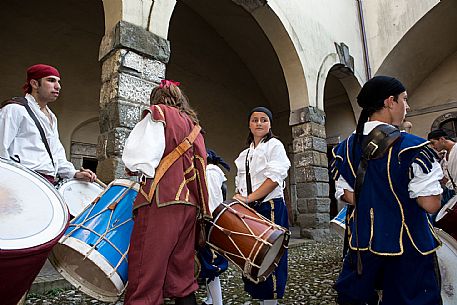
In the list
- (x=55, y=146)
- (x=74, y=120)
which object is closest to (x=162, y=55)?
(x=55, y=146)

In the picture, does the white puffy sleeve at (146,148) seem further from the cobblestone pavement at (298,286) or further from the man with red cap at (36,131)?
the cobblestone pavement at (298,286)

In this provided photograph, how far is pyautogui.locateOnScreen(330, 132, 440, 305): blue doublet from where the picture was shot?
1220 millimetres

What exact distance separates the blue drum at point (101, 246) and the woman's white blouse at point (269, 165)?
0.92 metres

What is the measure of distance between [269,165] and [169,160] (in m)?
0.81

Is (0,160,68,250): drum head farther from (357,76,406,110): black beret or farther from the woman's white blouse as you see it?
(357,76,406,110): black beret

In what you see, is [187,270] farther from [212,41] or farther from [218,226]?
[212,41]

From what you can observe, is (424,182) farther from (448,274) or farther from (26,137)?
(26,137)

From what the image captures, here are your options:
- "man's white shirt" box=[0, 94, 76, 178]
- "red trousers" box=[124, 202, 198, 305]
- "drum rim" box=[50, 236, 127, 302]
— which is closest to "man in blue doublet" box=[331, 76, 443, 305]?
"red trousers" box=[124, 202, 198, 305]

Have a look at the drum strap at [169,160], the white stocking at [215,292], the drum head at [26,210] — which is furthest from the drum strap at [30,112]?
the white stocking at [215,292]

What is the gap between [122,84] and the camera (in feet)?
10.2

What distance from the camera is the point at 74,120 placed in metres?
6.76

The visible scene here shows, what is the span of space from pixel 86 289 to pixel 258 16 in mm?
5590

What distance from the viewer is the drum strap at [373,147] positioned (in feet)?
4.25

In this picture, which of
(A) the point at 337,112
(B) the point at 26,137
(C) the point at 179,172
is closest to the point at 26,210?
(C) the point at 179,172
